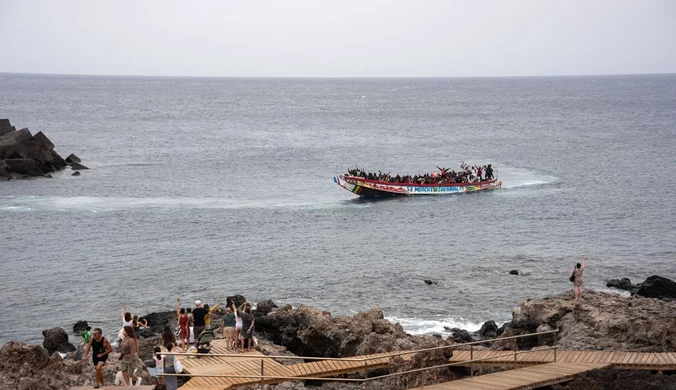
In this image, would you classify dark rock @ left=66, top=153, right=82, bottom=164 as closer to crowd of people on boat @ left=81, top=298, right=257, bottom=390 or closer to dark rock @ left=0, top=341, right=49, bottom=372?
crowd of people on boat @ left=81, top=298, right=257, bottom=390

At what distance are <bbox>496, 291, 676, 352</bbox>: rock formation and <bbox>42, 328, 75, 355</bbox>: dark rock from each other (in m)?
17.0

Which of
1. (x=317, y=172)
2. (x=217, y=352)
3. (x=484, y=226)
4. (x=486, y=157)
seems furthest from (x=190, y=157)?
(x=217, y=352)

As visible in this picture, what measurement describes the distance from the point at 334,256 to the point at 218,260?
6894 millimetres

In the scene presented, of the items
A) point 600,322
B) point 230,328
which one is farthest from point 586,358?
point 230,328

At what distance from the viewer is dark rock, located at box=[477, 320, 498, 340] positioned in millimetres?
34859

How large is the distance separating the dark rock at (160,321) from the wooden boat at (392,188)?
117 ft

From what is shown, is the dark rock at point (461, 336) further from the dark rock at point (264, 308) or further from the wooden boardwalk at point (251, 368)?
the wooden boardwalk at point (251, 368)

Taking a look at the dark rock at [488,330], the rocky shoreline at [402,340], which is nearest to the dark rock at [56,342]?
the rocky shoreline at [402,340]

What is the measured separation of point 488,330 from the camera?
35281 mm

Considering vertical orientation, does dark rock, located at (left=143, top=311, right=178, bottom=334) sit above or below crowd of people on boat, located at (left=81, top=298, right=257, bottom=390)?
below

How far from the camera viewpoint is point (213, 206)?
6819 centimetres

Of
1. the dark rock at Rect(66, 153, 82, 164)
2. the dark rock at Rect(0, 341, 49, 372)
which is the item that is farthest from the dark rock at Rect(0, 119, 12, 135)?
the dark rock at Rect(0, 341, 49, 372)

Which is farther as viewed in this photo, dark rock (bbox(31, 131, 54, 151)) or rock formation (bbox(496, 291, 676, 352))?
dark rock (bbox(31, 131, 54, 151))

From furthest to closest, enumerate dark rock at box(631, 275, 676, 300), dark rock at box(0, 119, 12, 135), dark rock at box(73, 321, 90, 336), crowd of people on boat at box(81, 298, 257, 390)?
dark rock at box(0, 119, 12, 135), dark rock at box(631, 275, 676, 300), dark rock at box(73, 321, 90, 336), crowd of people on boat at box(81, 298, 257, 390)
